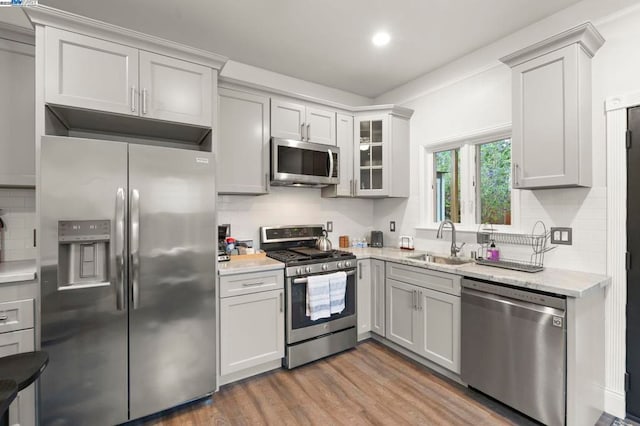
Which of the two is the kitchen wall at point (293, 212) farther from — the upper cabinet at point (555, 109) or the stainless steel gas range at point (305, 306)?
the upper cabinet at point (555, 109)

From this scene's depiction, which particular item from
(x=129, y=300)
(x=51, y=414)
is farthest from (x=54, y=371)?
(x=129, y=300)

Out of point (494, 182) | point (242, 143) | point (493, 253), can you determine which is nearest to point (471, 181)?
point (494, 182)

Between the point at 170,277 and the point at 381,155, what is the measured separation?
2504 millimetres

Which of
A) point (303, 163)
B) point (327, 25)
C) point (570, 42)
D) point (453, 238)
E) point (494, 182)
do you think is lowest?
point (453, 238)

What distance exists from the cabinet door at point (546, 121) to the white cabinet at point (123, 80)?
2364mm

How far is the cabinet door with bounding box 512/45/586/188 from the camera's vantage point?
6.57 ft

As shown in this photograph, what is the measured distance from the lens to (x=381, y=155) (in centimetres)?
344

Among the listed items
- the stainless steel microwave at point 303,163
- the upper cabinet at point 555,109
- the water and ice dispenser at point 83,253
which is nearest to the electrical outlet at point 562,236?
the upper cabinet at point 555,109

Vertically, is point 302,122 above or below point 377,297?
above

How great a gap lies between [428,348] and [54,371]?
264 cm

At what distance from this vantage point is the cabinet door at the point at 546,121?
200 centimetres

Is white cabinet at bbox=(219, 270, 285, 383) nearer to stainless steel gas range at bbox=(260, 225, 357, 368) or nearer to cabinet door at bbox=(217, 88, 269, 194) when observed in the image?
stainless steel gas range at bbox=(260, 225, 357, 368)

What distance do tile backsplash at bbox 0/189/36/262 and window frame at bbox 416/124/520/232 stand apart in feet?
11.5

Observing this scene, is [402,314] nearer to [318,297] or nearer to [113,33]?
[318,297]
